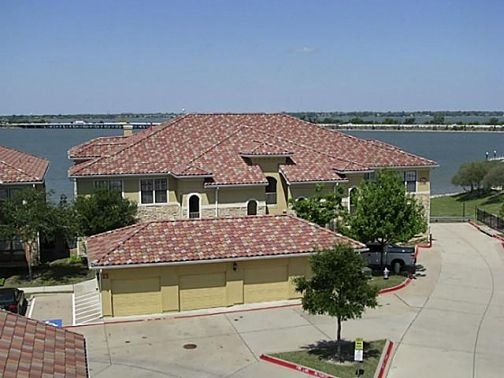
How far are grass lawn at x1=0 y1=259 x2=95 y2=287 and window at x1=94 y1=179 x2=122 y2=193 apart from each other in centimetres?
445

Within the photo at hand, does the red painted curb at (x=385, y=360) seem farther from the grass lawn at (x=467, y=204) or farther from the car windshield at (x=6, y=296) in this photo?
the grass lawn at (x=467, y=204)

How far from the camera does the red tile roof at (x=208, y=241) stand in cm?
2642

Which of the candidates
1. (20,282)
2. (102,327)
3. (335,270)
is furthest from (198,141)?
(335,270)

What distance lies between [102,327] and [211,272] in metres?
4.96

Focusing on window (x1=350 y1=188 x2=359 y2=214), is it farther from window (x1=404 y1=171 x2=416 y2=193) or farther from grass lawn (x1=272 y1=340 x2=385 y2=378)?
grass lawn (x1=272 y1=340 x2=385 y2=378)

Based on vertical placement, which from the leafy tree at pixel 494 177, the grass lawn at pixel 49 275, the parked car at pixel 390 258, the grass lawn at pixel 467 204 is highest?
the leafy tree at pixel 494 177

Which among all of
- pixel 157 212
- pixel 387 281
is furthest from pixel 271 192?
pixel 387 281

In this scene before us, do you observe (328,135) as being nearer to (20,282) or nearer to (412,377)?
(20,282)

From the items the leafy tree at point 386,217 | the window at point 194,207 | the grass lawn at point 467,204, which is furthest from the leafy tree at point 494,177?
the window at point 194,207

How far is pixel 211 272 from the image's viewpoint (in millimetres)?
27422

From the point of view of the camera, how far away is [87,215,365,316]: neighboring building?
26.3m

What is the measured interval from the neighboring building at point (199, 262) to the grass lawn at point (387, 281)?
3.26 m

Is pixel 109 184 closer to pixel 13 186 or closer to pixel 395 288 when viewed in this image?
pixel 13 186

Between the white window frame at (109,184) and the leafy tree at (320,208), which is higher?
the white window frame at (109,184)
